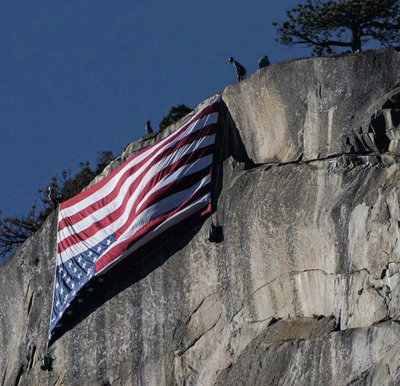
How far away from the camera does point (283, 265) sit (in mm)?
25500

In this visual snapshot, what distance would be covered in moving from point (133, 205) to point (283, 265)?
171 inches

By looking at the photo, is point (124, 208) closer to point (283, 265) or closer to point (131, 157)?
point (131, 157)

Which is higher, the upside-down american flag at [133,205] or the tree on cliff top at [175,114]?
the tree on cliff top at [175,114]

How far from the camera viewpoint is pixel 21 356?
103 feet

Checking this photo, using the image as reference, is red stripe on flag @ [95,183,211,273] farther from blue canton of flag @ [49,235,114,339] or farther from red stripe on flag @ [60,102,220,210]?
red stripe on flag @ [60,102,220,210]

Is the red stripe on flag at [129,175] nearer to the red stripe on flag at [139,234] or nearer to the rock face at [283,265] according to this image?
the rock face at [283,265]

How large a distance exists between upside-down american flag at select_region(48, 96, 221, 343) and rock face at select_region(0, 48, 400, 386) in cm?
36

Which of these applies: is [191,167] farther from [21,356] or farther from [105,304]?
[21,356]

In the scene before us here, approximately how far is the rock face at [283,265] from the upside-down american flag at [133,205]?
360 millimetres

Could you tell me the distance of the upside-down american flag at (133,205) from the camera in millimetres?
27978

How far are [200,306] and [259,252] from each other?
1815 mm

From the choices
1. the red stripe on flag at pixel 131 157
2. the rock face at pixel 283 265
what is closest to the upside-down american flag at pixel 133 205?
the red stripe on flag at pixel 131 157

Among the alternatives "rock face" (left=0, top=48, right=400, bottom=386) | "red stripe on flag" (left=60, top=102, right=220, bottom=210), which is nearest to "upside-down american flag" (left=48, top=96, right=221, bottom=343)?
"red stripe on flag" (left=60, top=102, right=220, bottom=210)

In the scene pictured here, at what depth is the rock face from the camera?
22922 millimetres
